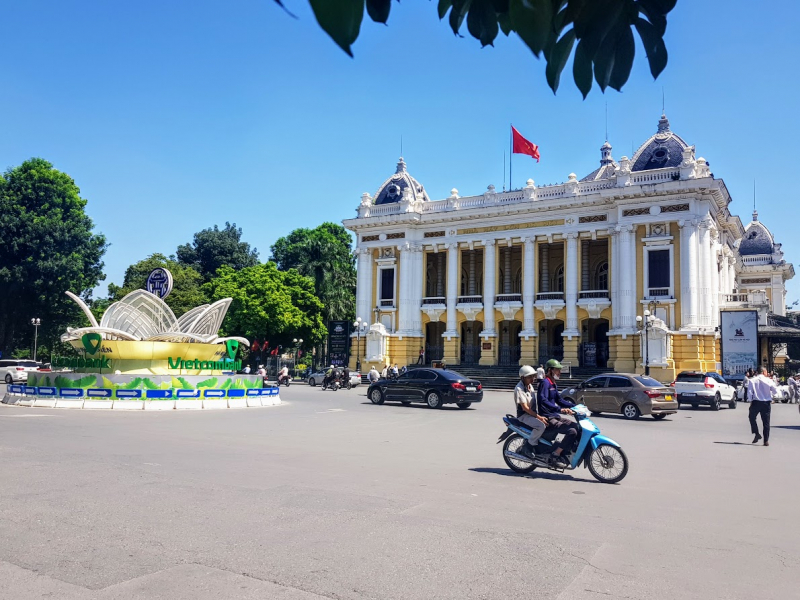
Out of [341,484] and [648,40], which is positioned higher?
[648,40]

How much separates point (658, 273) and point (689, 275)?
1935 mm

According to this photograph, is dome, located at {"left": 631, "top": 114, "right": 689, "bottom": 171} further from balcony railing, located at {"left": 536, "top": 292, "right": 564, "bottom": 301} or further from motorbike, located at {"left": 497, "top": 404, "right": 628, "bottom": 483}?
motorbike, located at {"left": 497, "top": 404, "right": 628, "bottom": 483}

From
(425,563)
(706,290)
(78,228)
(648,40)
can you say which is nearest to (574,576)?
(425,563)

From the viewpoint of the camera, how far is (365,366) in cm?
4856

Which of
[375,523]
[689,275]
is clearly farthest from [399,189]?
[375,523]

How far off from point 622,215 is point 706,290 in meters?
6.68

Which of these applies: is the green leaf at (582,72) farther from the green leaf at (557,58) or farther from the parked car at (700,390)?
the parked car at (700,390)

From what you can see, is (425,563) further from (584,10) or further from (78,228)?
(78,228)

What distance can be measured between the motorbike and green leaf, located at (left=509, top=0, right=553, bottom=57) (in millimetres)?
7935

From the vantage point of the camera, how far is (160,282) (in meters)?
31.2

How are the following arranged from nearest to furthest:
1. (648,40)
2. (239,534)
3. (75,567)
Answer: (648,40)
(75,567)
(239,534)

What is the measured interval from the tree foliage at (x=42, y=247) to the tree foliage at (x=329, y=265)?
16.4 m

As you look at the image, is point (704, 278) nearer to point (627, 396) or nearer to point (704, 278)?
point (704, 278)

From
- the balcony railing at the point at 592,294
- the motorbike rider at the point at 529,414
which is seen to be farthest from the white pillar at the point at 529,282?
the motorbike rider at the point at 529,414
